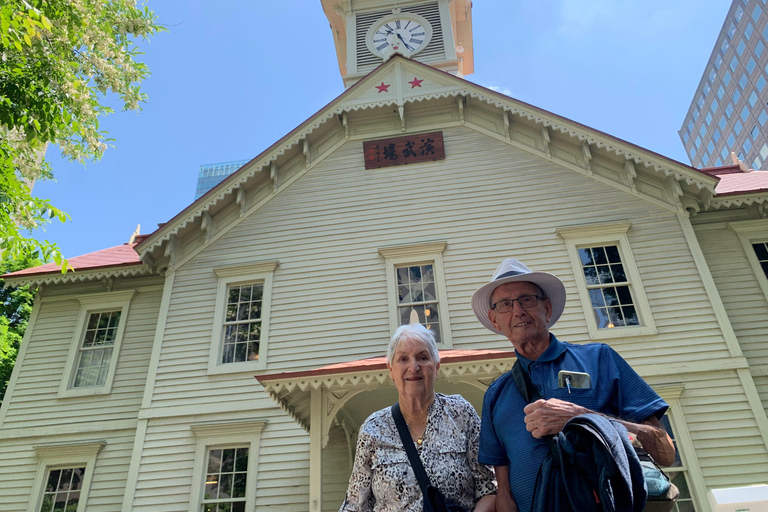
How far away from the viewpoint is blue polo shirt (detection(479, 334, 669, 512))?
6.87ft

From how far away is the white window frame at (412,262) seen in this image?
944 centimetres

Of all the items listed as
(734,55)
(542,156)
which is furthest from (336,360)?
(734,55)

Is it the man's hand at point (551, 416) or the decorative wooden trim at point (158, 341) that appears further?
the decorative wooden trim at point (158, 341)

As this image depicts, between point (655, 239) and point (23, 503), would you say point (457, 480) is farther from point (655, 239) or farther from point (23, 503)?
point (23, 503)

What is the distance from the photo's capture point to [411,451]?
2.46 meters

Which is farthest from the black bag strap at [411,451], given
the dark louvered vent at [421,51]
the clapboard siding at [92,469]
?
the dark louvered vent at [421,51]

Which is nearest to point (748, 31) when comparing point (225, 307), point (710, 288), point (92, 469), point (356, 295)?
point (710, 288)

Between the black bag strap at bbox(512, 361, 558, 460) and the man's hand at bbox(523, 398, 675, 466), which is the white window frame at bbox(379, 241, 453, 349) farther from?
the man's hand at bbox(523, 398, 675, 466)

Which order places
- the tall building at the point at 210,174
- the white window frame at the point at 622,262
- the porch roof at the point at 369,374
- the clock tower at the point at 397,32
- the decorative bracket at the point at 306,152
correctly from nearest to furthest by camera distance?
the porch roof at the point at 369,374 → the white window frame at the point at 622,262 → the decorative bracket at the point at 306,152 → the clock tower at the point at 397,32 → the tall building at the point at 210,174

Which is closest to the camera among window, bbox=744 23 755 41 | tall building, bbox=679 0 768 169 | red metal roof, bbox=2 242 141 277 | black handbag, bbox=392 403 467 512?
black handbag, bbox=392 403 467 512

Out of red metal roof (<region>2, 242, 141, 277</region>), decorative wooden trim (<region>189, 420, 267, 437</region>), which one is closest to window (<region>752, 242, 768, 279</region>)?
decorative wooden trim (<region>189, 420, 267, 437</region>)

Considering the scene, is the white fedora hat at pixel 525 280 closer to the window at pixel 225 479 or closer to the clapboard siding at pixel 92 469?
the window at pixel 225 479

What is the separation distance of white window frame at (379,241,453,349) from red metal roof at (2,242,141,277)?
5.34 m

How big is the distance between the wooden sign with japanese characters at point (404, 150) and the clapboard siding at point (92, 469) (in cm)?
729
